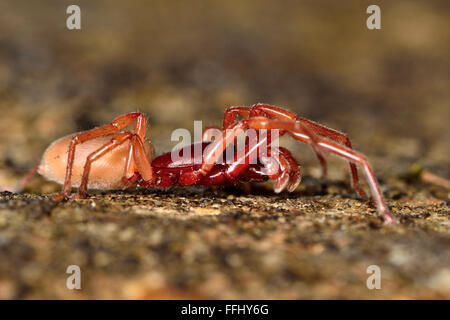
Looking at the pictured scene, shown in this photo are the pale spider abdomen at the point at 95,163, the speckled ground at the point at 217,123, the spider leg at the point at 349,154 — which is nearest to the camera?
the speckled ground at the point at 217,123

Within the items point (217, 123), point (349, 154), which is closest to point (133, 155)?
point (349, 154)

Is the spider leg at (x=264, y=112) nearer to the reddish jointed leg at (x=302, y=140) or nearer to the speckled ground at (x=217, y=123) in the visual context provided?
the reddish jointed leg at (x=302, y=140)

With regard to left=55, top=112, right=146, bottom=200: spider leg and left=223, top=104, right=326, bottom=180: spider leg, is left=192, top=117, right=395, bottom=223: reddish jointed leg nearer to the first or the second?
left=223, top=104, right=326, bottom=180: spider leg

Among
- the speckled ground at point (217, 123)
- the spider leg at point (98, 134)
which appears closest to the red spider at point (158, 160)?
the spider leg at point (98, 134)

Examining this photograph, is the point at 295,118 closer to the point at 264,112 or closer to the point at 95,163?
the point at 264,112

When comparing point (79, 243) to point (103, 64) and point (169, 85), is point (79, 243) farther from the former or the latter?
point (103, 64)
